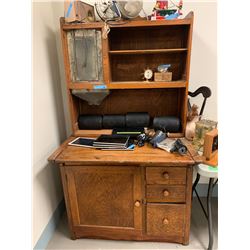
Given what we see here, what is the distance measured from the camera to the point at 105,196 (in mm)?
1340

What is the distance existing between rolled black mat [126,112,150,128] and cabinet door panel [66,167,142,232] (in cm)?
44

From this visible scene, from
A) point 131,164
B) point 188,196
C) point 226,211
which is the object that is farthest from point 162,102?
point 226,211

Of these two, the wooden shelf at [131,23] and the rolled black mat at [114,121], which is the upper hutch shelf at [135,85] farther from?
the wooden shelf at [131,23]

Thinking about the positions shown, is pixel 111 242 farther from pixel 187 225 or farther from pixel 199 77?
pixel 199 77

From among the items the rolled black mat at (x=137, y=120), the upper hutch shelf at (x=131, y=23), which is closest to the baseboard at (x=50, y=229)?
the rolled black mat at (x=137, y=120)

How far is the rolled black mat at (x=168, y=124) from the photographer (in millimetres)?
1520

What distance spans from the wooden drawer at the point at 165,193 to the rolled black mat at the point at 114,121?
1.85 feet

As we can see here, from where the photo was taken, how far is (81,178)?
4.30 feet

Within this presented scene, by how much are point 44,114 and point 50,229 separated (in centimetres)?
92

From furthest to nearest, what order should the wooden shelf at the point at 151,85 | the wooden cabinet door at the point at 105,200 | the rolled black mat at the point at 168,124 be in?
1. the rolled black mat at the point at 168,124
2. the wooden shelf at the point at 151,85
3. the wooden cabinet door at the point at 105,200

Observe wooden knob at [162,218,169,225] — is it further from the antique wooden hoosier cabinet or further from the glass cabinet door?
the glass cabinet door

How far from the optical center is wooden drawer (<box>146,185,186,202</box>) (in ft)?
4.14

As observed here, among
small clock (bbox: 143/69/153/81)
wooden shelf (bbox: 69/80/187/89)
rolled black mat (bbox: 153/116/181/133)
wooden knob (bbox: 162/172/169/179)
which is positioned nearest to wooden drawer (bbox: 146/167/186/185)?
wooden knob (bbox: 162/172/169/179)

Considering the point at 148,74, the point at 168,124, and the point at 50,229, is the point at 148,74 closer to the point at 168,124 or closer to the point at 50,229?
the point at 168,124
